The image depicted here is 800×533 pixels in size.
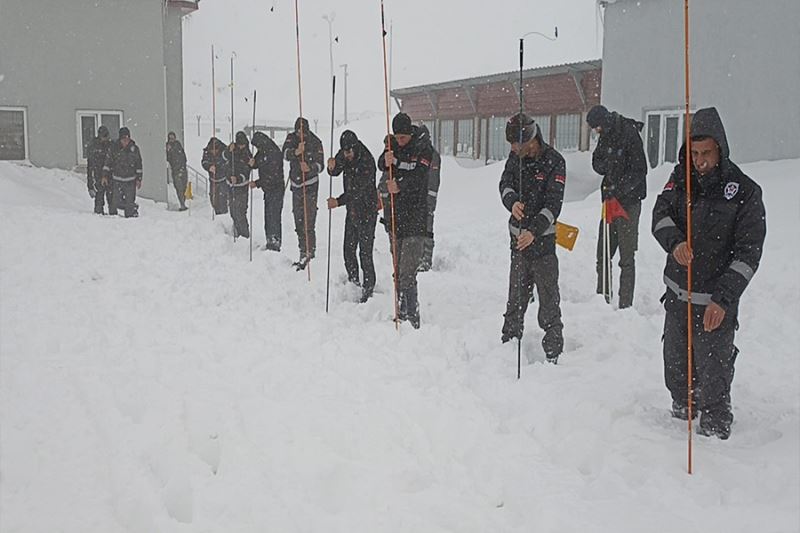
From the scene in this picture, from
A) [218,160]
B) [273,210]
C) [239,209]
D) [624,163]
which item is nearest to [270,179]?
[273,210]

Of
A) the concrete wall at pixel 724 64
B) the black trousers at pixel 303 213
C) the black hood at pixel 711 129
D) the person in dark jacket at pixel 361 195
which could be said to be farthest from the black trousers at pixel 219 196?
the black hood at pixel 711 129

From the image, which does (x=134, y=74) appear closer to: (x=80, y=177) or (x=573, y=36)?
(x=80, y=177)

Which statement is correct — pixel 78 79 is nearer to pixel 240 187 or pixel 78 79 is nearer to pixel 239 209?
pixel 240 187

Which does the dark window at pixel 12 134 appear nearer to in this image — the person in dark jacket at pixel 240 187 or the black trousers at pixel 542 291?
the person in dark jacket at pixel 240 187

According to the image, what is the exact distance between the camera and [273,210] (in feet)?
37.1

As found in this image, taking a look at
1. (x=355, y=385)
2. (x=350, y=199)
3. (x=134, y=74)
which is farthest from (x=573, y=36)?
(x=355, y=385)

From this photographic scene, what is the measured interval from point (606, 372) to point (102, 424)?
11.2 ft

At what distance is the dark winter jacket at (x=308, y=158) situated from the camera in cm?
1049

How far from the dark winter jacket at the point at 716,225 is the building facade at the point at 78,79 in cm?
1667

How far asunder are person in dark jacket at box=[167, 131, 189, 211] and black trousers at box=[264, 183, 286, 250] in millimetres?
7971

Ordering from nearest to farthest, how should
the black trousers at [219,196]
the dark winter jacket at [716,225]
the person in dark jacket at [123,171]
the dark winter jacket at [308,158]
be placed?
the dark winter jacket at [716,225] < the dark winter jacket at [308,158] < the person in dark jacket at [123,171] < the black trousers at [219,196]

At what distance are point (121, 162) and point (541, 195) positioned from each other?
10.6 metres

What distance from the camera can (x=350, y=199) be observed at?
849cm

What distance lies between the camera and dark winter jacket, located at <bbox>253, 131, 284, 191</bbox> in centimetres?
1119
